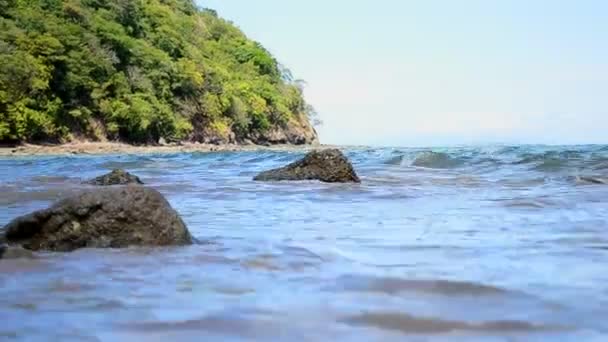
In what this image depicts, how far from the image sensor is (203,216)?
5.41 m

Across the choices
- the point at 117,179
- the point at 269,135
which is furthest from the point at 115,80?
the point at 117,179

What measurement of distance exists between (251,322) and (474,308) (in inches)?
26.3

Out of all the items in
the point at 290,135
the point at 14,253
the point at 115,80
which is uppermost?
the point at 115,80

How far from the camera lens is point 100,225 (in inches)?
148

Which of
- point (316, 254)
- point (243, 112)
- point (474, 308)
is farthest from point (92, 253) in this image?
point (243, 112)

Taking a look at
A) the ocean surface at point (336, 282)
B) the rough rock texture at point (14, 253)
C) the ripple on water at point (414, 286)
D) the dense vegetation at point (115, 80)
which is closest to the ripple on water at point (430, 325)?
the ocean surface at point (336, 282)

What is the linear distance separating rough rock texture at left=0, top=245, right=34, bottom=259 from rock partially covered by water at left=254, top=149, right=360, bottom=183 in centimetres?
612

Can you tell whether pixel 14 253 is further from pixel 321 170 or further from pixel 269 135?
pixel 269 135

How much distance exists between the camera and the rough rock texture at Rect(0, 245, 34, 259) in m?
3.29

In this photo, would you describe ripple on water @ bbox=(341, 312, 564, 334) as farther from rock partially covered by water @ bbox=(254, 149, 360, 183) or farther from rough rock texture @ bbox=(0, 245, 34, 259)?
rock partially covered by water @ bbox=(254, 149, 360, 183)

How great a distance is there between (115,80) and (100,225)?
47900 mm

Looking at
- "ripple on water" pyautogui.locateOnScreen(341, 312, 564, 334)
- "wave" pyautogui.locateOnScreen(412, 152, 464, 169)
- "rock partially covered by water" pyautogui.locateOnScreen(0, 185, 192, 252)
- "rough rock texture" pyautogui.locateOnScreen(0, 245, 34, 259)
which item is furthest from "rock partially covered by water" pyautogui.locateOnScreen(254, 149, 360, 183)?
"ripple on water" pyautogui.locateOnScreen(341, 312, 564, 334)

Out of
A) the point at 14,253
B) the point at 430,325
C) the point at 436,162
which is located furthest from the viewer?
the point at 436,162

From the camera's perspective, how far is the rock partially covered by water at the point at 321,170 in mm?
9422
